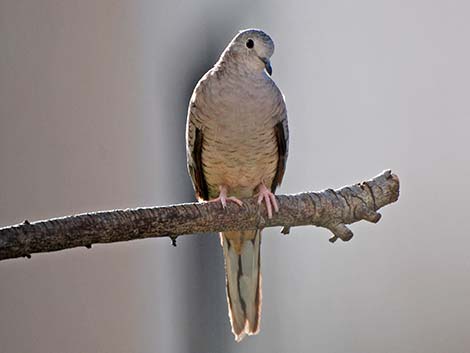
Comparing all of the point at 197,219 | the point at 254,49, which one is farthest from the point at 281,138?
the point at 197,219

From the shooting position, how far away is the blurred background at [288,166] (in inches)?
117

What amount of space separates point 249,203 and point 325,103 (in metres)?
1.19

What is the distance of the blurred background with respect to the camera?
296 cm

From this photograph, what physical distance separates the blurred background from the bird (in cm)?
74

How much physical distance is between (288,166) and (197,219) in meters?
1.46

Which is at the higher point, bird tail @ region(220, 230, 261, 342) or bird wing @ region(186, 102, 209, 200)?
bird wing @ region(186, 102, 209, 200)

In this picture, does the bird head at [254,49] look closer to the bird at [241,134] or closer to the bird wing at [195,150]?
the bird at [241,134]

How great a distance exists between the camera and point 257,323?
227 cm

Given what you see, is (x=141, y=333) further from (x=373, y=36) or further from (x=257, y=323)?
(x=373, y=36)

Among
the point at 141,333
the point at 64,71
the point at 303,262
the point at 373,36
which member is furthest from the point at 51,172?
the point at 373,36

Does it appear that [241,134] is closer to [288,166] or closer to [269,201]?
[269,201]

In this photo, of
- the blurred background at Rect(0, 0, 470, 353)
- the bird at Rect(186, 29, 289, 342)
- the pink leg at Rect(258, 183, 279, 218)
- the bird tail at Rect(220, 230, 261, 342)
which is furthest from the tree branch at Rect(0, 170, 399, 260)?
the blurred background at Rect(0, 0, 470, 353)

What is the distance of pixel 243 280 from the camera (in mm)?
2340

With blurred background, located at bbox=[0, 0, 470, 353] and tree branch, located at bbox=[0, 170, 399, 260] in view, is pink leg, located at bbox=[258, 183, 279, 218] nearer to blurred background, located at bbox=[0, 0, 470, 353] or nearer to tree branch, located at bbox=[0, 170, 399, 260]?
tree branch, located at bbox=[0, 170, 399, 260]
